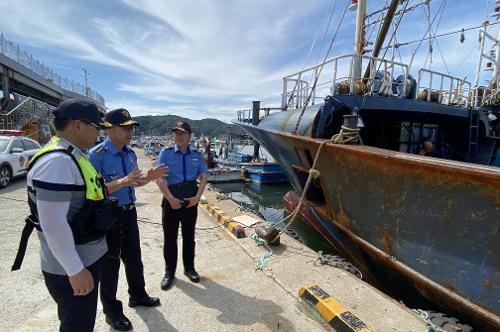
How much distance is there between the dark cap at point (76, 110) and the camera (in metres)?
1.67

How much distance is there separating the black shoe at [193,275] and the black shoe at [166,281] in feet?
0.64

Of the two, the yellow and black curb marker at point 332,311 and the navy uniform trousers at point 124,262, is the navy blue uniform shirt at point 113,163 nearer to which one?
the navy uniform trousers at point 124,262

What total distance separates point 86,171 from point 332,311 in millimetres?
2422

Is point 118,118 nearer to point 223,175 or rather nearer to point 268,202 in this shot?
point 268,202

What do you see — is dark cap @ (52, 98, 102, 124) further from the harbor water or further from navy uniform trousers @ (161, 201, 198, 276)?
the harbor water

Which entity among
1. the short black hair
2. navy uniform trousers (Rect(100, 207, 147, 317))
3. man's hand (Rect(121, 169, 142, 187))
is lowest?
navy uniform trousers (Rect(100, 207, 147, 317))

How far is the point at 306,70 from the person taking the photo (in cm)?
679

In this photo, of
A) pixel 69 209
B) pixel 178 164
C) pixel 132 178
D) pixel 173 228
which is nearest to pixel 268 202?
pixel 173 228

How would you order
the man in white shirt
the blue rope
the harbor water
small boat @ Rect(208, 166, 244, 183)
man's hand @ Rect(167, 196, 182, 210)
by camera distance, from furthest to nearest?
small boat @ Rect(208, 166, 244, 183) < the harbor water < the blue rope < man's hand @ Rect(167, 196, 182, 210) < the man in white shirt

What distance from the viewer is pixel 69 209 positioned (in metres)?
1.61

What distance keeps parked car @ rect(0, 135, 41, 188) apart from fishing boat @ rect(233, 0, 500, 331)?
7.55 m

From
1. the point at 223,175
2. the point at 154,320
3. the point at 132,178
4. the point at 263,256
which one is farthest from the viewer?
the point at 223,175

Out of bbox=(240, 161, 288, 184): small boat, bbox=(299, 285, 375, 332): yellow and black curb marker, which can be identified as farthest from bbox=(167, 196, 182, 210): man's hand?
bbox=(240, 161, 288, 184): small boat

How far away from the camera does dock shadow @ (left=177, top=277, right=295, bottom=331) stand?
2.75 metres
